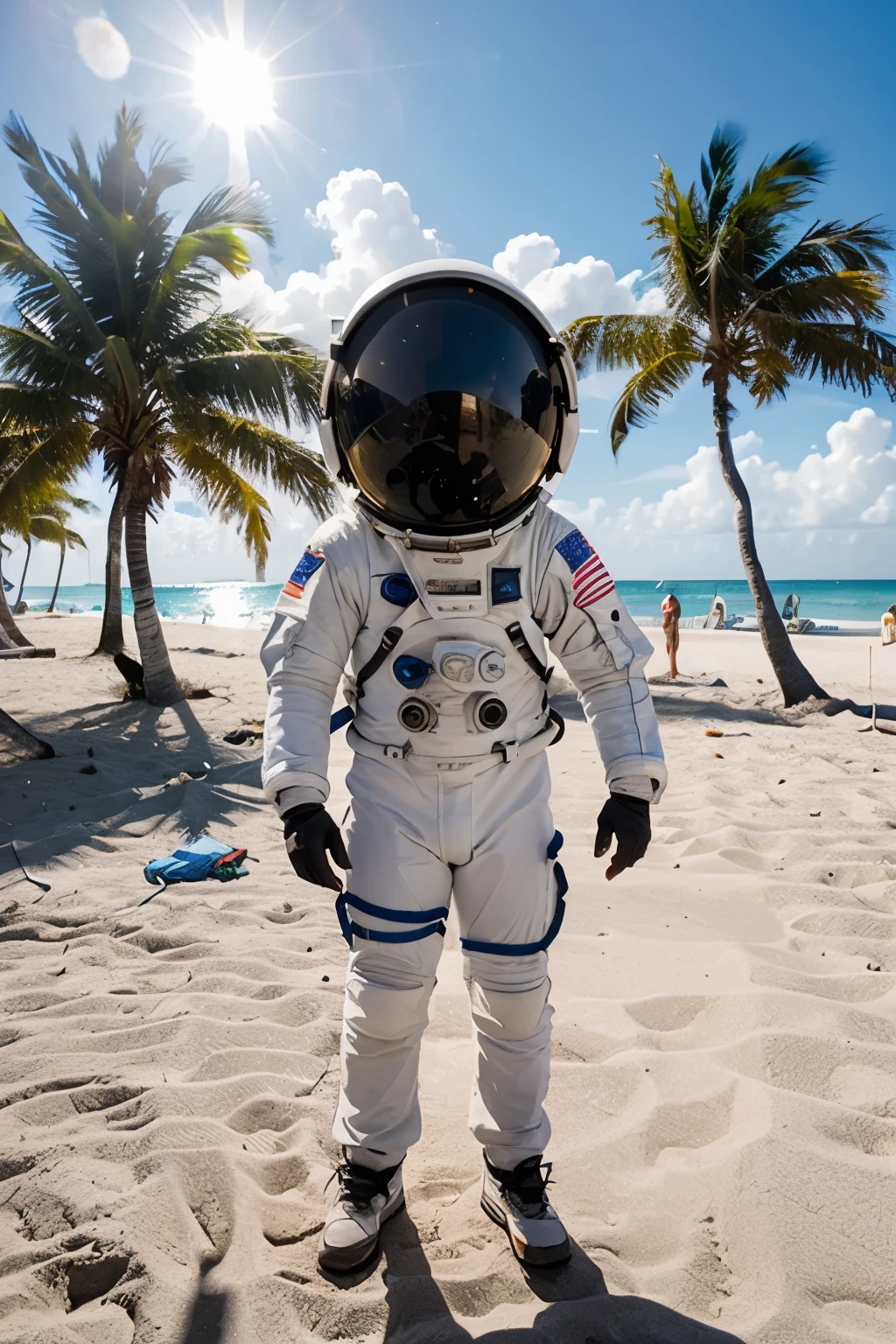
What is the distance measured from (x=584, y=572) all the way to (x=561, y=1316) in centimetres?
167

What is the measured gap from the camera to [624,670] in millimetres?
1938

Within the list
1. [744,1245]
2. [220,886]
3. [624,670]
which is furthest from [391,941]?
[220,886]

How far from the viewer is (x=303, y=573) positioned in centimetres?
185

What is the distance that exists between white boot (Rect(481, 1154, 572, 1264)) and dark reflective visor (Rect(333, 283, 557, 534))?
161cm

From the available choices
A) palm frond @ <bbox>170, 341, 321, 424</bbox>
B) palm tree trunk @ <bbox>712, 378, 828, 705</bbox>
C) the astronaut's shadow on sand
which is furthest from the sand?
palm frond @ <bbox>170, 341, 321, 424</bbox>

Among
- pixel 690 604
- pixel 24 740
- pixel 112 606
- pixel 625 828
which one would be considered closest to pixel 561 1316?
pixel 625 828

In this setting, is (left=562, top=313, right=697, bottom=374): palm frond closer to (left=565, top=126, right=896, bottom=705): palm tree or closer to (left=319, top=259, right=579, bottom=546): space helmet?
A: (left=565, top=126, right=896, bottom=705): palm tree

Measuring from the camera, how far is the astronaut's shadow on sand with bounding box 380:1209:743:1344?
1520 mm

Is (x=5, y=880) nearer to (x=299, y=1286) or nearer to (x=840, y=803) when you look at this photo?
(x=299, y=1286)

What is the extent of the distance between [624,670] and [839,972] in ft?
5.90

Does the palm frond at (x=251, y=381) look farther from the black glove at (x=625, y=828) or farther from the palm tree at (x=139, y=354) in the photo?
the black glove at (x=625, y=828)

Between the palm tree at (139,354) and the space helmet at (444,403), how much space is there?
832 cm

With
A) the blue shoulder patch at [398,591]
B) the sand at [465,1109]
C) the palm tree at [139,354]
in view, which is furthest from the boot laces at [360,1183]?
the palm tree at [139,354]

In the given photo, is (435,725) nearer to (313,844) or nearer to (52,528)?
(313,844)
